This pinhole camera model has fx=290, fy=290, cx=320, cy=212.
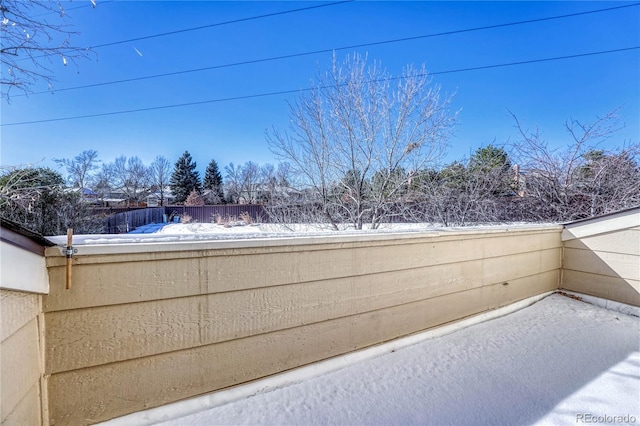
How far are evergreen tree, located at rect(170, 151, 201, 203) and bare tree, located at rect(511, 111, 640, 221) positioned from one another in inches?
1161

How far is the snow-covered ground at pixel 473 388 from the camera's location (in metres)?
1.20

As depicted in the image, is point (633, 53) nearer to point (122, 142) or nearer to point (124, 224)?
point (124, 224)

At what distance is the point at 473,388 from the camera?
140cm

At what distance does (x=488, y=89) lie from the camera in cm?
641

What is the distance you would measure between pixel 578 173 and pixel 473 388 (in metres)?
4.69

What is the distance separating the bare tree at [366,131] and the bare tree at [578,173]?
1.48 metres

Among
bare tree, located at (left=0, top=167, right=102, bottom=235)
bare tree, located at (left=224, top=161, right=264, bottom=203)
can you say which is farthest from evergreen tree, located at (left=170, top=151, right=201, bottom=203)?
bare tree, located at (left=0, top=167, right=102, bottom=235)

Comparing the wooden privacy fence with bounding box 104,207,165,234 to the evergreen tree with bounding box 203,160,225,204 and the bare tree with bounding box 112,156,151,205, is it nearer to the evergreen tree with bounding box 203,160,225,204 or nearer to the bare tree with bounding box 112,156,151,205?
the evergreen tree with bounding box 203,160,225,204

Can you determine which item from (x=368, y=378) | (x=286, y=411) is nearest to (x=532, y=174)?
(x=368, y=378)

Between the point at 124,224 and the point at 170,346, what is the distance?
38.2 ft

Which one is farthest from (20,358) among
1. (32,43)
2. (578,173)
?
(578,173)

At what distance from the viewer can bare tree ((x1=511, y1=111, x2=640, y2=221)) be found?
412 cm

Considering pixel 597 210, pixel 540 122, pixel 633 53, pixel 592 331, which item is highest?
pixel 633 53

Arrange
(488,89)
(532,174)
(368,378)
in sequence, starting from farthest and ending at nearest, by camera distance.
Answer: (488,89) → (532,174) → (368,378)
